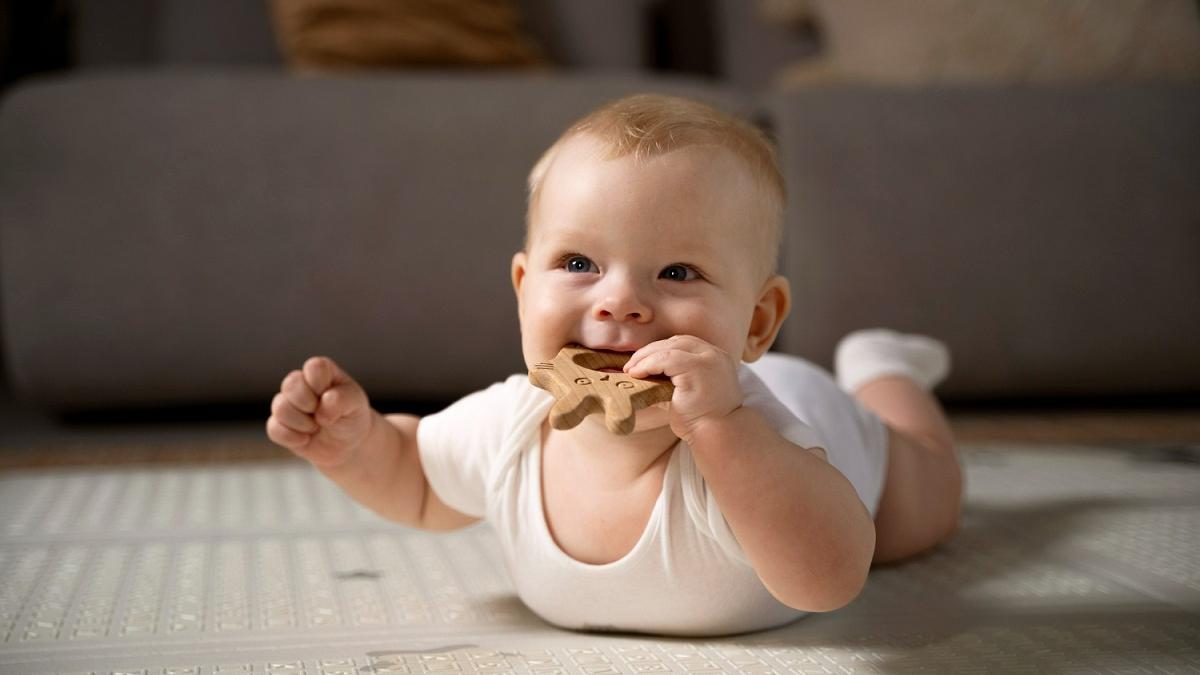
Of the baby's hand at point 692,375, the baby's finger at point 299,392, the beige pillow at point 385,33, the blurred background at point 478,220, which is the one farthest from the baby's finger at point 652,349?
the beige pillow at point 385,33

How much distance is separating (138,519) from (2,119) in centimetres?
75

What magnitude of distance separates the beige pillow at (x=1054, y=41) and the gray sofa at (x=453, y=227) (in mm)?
105

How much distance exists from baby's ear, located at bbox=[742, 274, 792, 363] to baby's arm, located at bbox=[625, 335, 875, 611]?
9 centimetres

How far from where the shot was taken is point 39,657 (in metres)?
0.58

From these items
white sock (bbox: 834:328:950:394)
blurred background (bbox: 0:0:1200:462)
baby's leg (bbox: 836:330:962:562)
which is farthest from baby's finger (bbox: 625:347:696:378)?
blurred background (bbox: 0:0:1200:462)

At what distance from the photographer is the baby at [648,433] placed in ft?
1.78

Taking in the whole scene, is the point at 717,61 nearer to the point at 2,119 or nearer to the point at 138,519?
the point at 2,119

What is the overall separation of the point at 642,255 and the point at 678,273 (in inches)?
0.9

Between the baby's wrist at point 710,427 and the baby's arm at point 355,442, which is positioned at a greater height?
the baby's wrist at point 710,427

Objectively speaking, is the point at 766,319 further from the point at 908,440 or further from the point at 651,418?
the point at 908,440

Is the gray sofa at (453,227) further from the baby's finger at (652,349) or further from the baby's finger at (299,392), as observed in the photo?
the baby's finger at (652,349)

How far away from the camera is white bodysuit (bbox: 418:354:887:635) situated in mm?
597

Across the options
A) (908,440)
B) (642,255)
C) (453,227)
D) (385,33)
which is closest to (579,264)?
(642,255)

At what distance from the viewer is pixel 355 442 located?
667 mm
